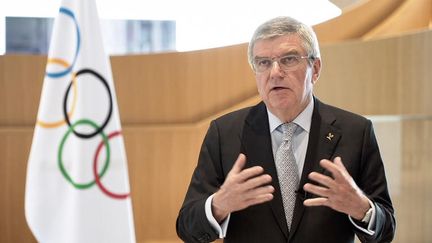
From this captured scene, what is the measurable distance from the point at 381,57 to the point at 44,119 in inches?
91.7

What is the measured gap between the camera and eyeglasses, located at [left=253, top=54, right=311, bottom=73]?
158 centimetres

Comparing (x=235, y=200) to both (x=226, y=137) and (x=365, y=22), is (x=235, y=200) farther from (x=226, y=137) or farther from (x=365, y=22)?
(x=365, y=22)

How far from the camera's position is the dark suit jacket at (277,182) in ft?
5.04

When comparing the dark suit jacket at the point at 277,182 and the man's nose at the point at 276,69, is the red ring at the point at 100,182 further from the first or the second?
the man's nose at the point at 276,69

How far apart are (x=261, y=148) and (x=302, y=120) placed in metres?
0.14

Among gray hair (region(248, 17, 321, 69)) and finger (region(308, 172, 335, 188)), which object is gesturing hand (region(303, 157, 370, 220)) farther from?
gray hair (region(248, 17, 321, 69))

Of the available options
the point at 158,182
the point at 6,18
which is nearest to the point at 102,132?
the point at 158,182

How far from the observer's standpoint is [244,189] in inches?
54.7

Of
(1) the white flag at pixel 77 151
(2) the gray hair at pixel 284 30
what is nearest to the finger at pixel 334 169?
(2) the gray hair at pixel 284 30

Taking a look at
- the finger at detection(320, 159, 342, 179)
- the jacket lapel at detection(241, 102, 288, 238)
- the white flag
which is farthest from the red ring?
the finger at detection(320, 159, 342, 179)

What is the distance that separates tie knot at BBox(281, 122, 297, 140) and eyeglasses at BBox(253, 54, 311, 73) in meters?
0.15

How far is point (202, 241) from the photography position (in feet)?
5.08

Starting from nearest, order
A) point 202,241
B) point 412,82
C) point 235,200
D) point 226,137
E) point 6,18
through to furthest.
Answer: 1. point 235,200
2. point 202,241
3. point 226,137
4. point 412,82
5. point 6,18

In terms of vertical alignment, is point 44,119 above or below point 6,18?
below
